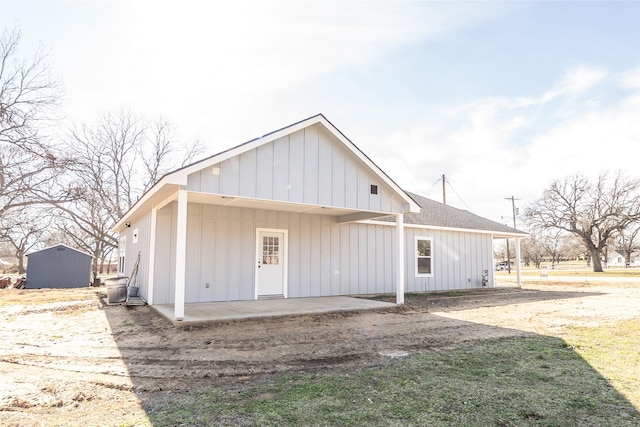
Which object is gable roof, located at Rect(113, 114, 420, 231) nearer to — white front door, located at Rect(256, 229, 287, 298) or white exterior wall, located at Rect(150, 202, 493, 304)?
white exterior wall, located at Rect(150, 202, 493, 304)

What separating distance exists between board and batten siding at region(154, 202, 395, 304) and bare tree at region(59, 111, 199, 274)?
1644 centimetres

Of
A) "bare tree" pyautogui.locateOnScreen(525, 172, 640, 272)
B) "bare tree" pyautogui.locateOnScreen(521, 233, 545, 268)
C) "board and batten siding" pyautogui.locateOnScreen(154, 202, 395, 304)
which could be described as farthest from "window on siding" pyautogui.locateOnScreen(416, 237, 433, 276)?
"bare tree" pyautogui.locateOnScreen(521, 233, 545, 268)

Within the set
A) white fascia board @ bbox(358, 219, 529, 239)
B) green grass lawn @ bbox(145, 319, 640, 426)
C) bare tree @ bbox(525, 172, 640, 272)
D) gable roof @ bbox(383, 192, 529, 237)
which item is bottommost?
green grass lawn @ bbox(145, 319, 640, 426)

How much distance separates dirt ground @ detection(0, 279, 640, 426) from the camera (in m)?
3.39

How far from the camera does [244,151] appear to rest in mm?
7438

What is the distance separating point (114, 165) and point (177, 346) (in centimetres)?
2497

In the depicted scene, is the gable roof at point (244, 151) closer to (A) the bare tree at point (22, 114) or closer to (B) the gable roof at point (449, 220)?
(B) the gable roof at point (449, 220)

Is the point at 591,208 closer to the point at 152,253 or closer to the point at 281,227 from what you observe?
the point at 281,227

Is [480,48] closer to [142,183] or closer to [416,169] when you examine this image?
[416,169]

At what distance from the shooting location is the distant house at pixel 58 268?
18656mm

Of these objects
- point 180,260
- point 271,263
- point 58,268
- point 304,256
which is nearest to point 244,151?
point 180,260

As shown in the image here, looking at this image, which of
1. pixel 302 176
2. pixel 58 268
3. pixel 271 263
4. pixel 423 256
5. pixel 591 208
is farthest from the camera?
pixel 591 208

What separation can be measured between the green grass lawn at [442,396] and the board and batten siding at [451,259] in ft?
29.1

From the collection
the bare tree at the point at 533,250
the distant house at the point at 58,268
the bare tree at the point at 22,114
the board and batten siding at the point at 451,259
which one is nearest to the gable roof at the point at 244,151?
the board and batten siding at the point at 451,259
